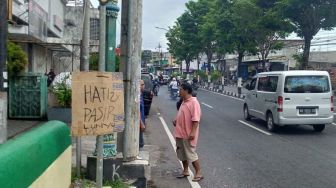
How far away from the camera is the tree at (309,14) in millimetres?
26594

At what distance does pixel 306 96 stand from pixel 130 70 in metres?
7.92

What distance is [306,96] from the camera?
14.0 meters

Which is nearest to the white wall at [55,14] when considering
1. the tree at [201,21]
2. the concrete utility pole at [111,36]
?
the tree at [201,21]

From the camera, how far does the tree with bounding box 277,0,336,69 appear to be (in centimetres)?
2659

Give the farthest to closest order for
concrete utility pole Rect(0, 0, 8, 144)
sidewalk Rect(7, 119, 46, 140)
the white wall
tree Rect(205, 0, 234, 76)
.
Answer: tree Rect(205, 0, 234, 76) → the white wall → sidewalk Rect(7, 119, 46, 140) → concrete utility pole Rect(0, 0, 8, 144)

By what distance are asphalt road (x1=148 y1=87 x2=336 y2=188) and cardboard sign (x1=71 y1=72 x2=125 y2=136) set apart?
3.35 meters

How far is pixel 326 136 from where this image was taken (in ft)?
45.3

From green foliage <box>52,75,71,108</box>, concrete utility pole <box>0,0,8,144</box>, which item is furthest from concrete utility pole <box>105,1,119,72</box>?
green foliage <box>52,75,71,108</box>

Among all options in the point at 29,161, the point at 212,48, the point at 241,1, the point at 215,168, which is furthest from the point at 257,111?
the point at 212,48

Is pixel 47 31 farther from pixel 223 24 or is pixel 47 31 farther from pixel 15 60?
pixel 223 24

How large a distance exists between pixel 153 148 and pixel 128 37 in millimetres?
4566

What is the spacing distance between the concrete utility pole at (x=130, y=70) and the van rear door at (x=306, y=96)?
7354 mm

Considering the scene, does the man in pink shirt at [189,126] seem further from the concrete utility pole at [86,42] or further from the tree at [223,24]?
the tree at [223,24]

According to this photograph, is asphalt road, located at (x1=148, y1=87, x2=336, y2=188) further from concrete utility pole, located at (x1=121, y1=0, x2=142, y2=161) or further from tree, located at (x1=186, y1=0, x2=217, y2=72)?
tree, located at (x1=186, y1=0, x2=217, y2=72)
